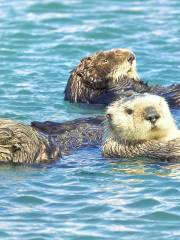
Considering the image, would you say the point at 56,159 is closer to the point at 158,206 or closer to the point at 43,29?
the point at 158,206

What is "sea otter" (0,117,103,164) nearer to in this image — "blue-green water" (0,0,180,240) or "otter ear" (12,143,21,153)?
"otter ear" (12,143,21,153)

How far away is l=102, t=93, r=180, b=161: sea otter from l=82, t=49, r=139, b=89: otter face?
9.86ft

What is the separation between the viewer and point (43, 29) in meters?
16.5

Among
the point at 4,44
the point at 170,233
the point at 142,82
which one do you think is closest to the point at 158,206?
the point at 170,233

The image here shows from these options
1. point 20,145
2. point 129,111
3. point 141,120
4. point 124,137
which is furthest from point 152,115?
point 20,145

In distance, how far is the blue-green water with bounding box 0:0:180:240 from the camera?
753 centimetres

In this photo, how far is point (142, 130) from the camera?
361 inches

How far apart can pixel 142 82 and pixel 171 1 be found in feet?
19.8

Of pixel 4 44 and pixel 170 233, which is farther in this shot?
pixel 4 44

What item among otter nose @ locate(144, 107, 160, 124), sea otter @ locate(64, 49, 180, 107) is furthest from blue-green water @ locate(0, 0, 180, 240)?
otter nose @ locate(144, 107, 160, 124)

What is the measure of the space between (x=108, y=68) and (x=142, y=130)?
3.55 m

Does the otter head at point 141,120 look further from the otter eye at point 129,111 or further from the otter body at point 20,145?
the otter body at point 20,145

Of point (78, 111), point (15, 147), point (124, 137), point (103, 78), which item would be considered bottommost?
point (15, 147)

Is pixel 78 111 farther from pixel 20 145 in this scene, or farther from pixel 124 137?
pixel 20 145
